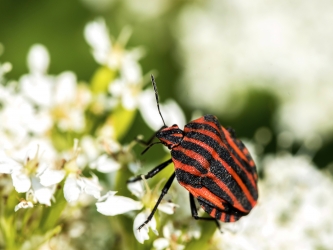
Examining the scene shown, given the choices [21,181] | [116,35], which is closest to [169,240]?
[21,181]

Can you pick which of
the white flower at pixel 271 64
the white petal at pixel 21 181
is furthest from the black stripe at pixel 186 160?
the white flower at pixel 271 64

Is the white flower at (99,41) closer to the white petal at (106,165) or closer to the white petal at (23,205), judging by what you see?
the white petal at (106,165)

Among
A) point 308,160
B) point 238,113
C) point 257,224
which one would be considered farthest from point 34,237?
point 238,113

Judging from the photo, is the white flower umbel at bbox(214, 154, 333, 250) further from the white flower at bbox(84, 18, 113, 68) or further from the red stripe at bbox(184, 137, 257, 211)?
the white flower at bbox(84, 18, 113, 68)

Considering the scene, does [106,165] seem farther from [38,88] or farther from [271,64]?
[271,64]

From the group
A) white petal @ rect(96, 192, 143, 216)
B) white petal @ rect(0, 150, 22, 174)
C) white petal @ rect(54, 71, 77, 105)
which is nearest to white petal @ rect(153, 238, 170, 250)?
white petal @ rect(96, 192, 143, 216)

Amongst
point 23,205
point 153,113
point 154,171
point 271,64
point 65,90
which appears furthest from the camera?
point 271,64
